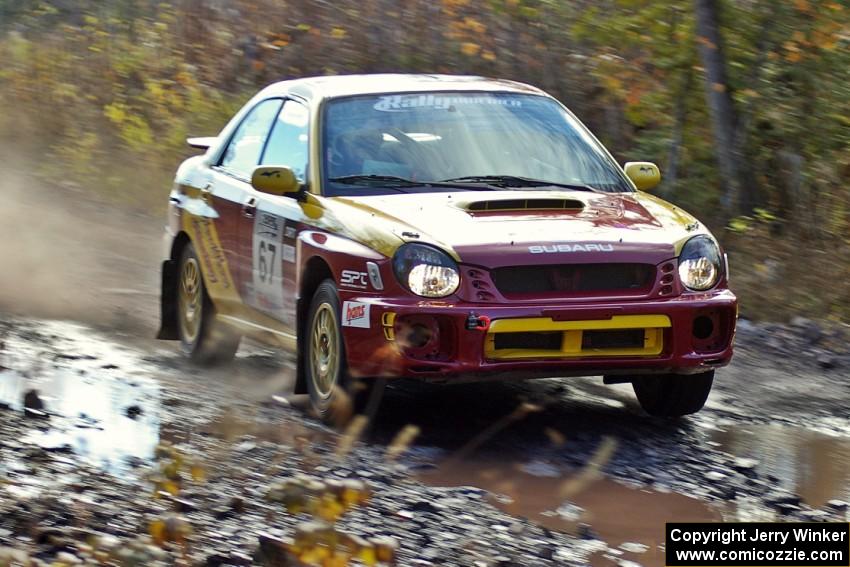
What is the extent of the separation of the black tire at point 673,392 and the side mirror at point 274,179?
193 cm

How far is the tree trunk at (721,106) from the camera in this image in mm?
12875

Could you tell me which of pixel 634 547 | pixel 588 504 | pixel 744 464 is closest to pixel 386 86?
pixel 744 464

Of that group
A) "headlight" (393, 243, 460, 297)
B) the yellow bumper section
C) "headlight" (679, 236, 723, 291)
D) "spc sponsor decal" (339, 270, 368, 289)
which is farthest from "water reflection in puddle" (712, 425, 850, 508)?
"spc sponsor decal" (339, 270, 368, 289)

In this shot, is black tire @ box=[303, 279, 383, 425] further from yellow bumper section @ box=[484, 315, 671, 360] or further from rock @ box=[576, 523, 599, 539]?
rock @ box=[576, 523, 599, 539]

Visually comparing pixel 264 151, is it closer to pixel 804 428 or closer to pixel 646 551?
pixel 804 428

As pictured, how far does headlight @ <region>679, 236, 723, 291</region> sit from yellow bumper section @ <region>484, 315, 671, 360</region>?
258 mm

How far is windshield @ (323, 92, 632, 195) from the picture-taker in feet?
25.3

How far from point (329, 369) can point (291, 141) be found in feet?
4.99

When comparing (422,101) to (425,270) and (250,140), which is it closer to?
(250,140)

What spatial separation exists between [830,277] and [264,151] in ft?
14.6

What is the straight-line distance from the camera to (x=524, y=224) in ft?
23.0

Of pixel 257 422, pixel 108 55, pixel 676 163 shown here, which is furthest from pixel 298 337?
pixel 108 55

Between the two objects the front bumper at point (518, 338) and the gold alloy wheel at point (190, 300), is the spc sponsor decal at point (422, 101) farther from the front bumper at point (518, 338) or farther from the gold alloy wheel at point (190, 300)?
the gold alloy wheel at point (190, 300)

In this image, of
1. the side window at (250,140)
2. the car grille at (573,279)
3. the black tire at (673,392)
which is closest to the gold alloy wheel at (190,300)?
the side window at (250,140)
